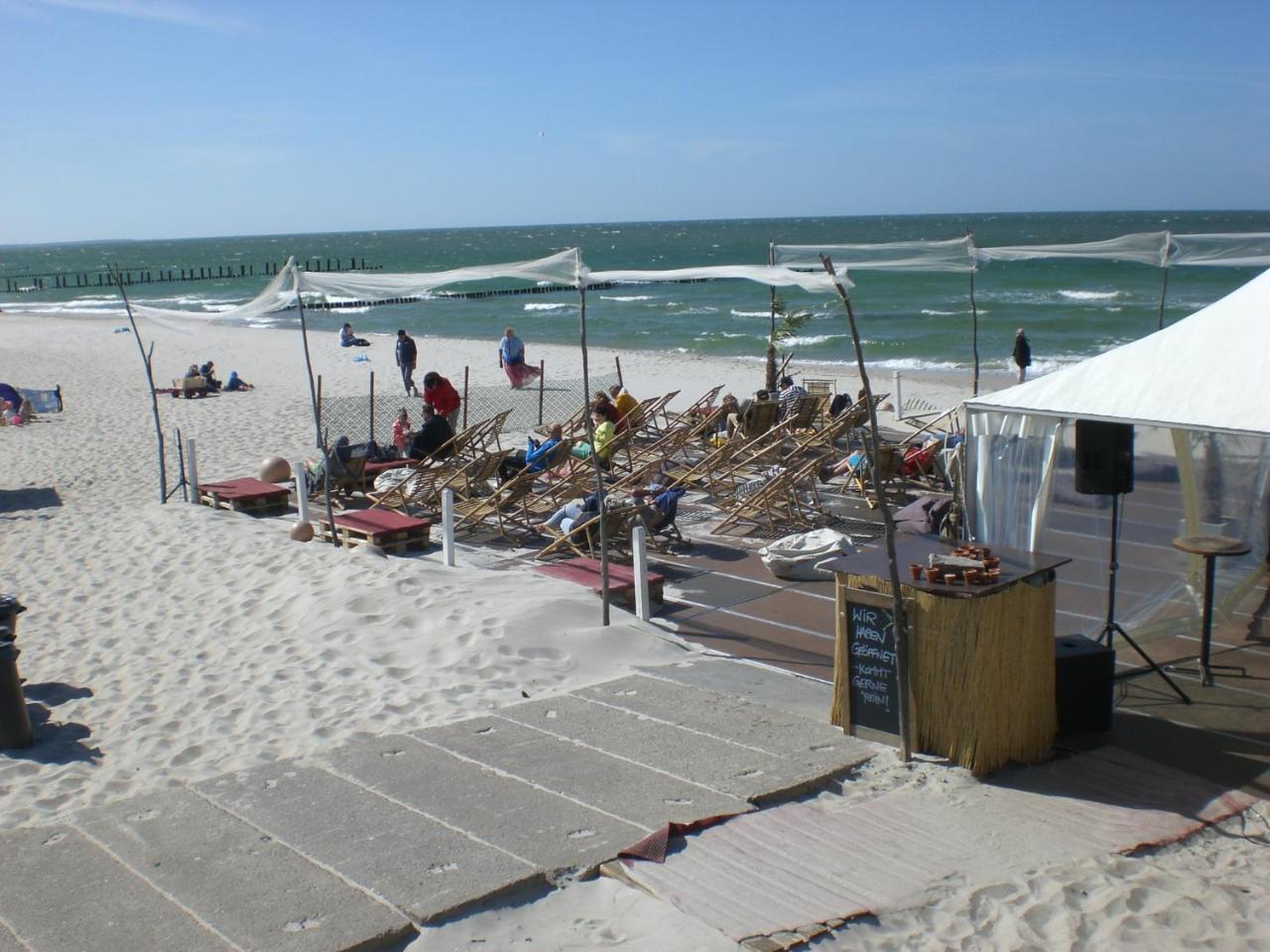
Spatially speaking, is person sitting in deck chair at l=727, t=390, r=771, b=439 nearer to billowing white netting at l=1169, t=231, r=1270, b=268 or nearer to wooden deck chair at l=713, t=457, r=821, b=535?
wooden deck chair at l=713, t=457, r=821, b=535

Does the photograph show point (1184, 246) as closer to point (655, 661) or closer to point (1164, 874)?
point (655, 661)

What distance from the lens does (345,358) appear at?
27.0 metres

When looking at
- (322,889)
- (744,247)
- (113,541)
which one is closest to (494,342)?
(113,541)

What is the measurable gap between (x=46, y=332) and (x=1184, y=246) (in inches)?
1346

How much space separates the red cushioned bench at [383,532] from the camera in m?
Answer: 9.06

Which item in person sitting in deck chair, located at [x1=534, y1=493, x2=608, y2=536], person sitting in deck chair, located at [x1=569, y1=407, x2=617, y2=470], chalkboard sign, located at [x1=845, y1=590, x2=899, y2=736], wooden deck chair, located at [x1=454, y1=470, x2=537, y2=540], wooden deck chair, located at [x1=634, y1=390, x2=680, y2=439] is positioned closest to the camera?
chalkboard sign, located at [x1=845, y1=590, x2=899, y2=736]

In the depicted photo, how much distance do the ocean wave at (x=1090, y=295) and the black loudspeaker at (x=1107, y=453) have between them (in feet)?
125

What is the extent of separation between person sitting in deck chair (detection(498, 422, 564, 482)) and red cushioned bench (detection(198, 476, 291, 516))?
204 cm

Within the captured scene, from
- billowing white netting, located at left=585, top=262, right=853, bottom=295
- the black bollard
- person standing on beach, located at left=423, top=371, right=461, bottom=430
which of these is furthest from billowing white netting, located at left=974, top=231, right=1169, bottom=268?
the black bollard

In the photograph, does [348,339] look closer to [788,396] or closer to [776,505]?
[788,396]

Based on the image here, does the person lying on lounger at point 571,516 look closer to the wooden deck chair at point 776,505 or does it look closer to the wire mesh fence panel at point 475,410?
the wooden deck chair at point 776,505

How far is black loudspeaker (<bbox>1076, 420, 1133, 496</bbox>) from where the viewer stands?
595cm

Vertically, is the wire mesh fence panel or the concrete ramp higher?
the wire mesh fence panel

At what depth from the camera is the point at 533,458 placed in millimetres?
10492
